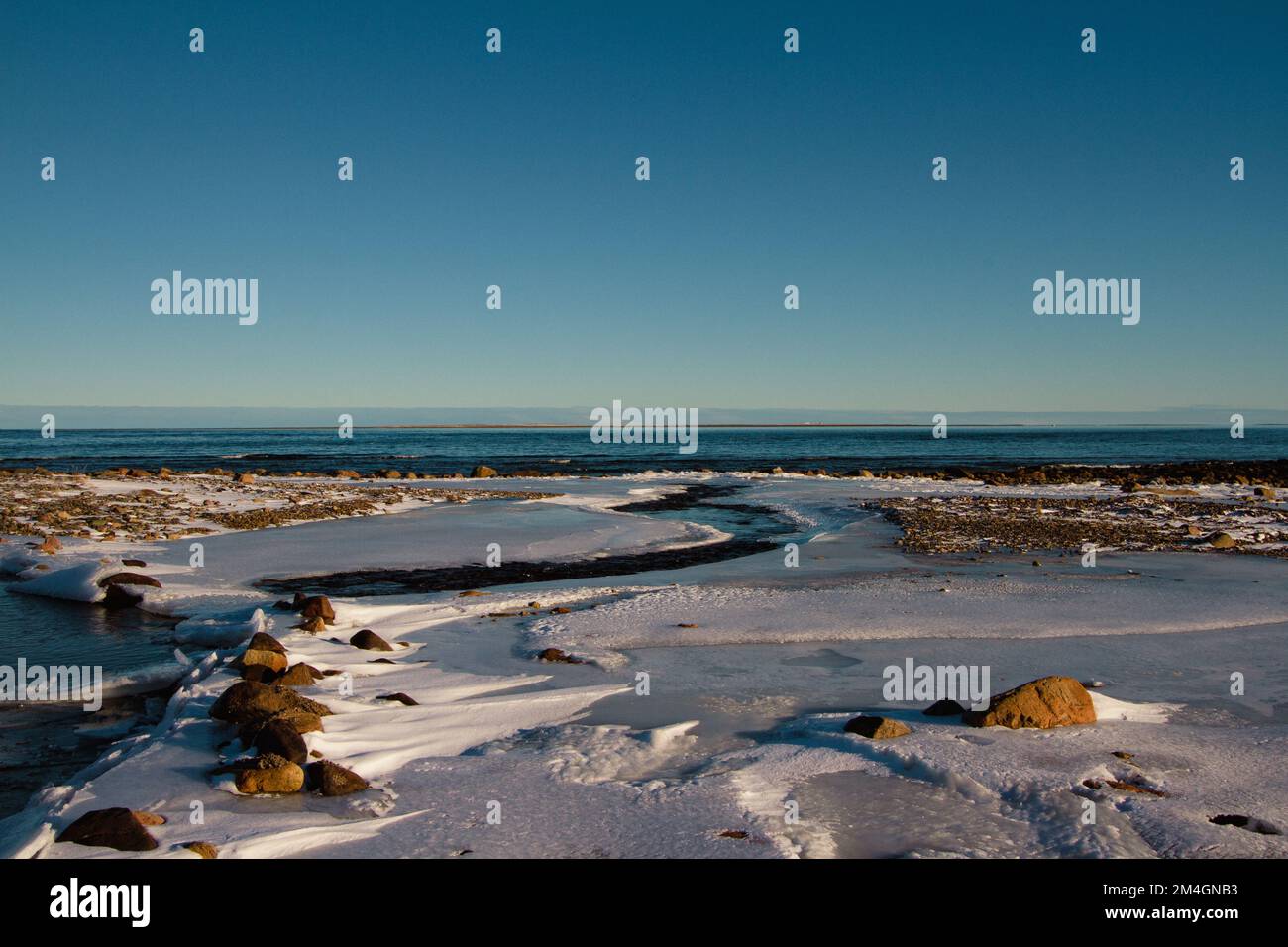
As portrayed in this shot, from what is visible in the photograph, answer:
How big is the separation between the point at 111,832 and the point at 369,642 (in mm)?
4944

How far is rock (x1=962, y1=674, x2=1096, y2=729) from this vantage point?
7098 mm

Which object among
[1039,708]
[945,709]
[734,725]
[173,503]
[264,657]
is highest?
[173,503]

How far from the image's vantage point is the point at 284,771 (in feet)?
19.0

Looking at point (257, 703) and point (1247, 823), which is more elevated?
point (257, 703)

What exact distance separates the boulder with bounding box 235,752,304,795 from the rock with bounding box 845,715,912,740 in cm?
416

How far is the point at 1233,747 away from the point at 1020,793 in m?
2.20

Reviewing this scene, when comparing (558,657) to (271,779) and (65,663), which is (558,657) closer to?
(271,779)

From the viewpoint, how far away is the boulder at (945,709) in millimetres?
7484

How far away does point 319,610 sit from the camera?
10.8m

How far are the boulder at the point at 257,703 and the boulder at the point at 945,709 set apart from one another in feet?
17.0

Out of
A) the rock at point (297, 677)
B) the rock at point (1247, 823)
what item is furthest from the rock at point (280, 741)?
the rock at point (1247, 823)

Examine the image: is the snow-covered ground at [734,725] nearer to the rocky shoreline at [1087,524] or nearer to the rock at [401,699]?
the rock at [401,699]

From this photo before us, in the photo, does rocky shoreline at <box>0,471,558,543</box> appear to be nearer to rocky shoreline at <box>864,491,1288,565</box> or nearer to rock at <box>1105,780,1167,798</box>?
rocky shoreline at <box>864,491,1288,565</box>

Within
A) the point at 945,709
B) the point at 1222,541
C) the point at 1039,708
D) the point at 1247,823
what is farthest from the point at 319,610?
the point at 1222,541
